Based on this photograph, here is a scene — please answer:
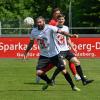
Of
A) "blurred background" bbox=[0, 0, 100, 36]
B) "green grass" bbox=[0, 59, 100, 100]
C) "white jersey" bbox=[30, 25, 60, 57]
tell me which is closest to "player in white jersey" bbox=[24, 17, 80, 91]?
"white jersey" bbox=[30, 25, 60, 57]

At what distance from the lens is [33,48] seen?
33.4 m

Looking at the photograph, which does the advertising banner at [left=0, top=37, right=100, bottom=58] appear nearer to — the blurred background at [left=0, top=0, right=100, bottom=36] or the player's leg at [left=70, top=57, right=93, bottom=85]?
the blurred background at [left=0, top=0, right=100, bottom=36]

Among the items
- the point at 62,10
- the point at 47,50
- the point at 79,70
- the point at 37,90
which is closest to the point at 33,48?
the point at 79,70

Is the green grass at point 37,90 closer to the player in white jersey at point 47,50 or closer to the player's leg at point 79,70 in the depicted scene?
the player's leg at point 79,70

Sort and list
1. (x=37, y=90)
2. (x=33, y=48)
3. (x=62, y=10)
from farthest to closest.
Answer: (x=62, y=10) < (x=33, y=48) < (x=37, y=90)

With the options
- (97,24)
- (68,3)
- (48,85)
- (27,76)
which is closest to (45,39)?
(48,85)

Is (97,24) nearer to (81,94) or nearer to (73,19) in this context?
(73,19)

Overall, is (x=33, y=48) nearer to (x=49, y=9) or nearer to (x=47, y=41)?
(x=47, y=41)

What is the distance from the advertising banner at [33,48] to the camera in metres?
33.4

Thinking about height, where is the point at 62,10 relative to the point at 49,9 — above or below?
above

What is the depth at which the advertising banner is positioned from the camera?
3344cm

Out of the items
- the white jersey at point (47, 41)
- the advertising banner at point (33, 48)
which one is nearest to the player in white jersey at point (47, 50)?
the white jersey at point (47, 41)

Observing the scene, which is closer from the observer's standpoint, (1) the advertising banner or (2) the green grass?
(2) the green grass

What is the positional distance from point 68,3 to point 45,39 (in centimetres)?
5107
